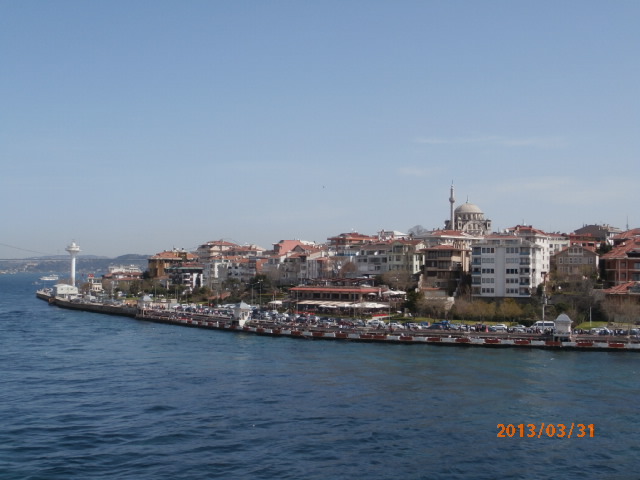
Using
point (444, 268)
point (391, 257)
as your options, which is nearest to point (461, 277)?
point (444, 268)

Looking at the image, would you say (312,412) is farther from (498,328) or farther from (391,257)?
(391,257)

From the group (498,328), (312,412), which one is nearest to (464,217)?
(498,328)

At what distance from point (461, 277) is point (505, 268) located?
208 inches

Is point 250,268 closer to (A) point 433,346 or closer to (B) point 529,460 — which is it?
(A) point 433,346

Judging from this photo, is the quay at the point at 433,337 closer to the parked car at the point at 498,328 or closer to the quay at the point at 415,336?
the quay at the point at 415,336

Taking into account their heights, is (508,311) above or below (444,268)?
below

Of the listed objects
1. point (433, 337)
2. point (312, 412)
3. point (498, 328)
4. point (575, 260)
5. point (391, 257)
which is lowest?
point (312, 412)

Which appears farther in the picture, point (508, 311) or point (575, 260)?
point (575, 260)

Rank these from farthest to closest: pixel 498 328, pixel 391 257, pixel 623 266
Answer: pixel 391 257, pixel 623 266, pixel 498 328

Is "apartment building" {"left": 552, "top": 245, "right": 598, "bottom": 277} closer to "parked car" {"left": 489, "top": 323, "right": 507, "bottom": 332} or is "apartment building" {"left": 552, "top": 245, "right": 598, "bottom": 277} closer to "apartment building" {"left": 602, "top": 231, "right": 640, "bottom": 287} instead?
"apartment building" {"left": 602, "top": 231, "right": 640, "bottom": 287}

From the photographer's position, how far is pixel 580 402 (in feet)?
77.0

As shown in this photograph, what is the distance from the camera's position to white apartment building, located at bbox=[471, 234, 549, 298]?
48.6 m

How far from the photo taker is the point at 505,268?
1930 inches

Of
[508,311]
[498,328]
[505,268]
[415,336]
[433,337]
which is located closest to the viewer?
[433,337]
